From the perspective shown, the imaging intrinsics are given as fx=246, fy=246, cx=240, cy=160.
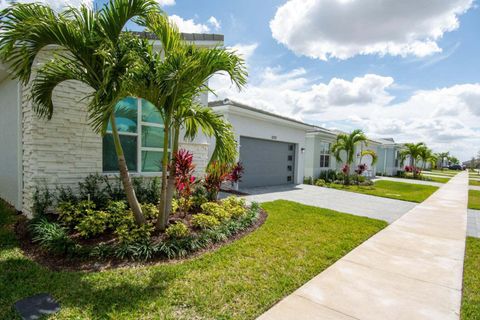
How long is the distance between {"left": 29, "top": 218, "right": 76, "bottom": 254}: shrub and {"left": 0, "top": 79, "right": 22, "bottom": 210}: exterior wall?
8.59ft

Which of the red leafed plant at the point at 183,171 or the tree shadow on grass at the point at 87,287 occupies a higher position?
the red leafed plant at the point at 183,171

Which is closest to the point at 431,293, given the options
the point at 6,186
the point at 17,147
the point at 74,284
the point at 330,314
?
the point at 330,314

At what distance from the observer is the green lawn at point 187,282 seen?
289cm

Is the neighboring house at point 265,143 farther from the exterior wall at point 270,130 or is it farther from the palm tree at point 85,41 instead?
→ the palm tree at point 85,41

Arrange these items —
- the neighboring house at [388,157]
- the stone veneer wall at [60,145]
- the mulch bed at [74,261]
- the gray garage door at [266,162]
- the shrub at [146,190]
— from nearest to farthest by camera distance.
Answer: the mulch bed at [74,261] < the stone veneer wall at [60,145] < the shrub at [146,190] < the gray garage door at [266,162] < the neighboring house at [388,157]

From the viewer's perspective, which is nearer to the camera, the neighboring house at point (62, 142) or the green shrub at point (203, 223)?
the green shrub at point (203, 223)

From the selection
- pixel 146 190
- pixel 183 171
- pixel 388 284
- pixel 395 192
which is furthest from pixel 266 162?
pixel 388 284

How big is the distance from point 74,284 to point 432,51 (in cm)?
1311

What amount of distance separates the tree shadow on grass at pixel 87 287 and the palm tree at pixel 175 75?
5.30ft

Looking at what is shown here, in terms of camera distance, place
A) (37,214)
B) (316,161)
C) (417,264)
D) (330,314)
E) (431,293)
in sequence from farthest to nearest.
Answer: (316,161) < (37,214) < (417,264) < (431,293) < (330,314)

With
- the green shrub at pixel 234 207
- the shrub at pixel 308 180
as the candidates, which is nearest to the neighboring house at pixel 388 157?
the shrub at pixel 308 180

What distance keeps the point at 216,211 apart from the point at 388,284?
3.90 meters

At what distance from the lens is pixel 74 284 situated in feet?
11.0

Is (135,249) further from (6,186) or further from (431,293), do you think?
(6,186)
